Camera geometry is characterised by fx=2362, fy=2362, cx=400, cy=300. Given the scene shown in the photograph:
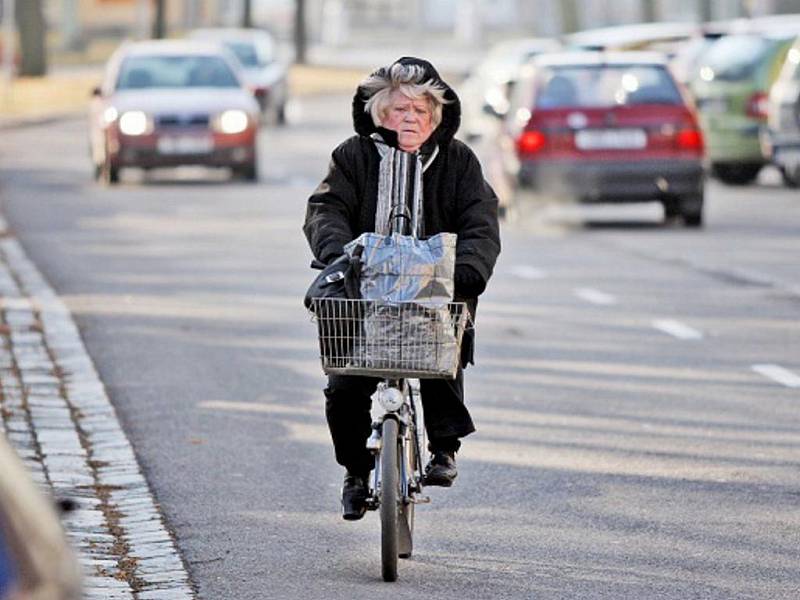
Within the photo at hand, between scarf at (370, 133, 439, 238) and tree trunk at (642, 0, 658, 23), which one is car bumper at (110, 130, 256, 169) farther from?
tree trunk at (642, 0, 658, 23)

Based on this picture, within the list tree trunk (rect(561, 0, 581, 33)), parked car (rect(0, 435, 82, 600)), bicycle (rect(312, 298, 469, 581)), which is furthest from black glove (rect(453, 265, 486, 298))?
tree trunk (rect(561, 0, 581, 33))

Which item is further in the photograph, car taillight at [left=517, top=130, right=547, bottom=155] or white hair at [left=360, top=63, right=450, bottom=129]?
car taillight at [left=517, top=130, right=547, bottom=155]

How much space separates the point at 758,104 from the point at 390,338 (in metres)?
20.8

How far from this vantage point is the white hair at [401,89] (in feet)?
21.5

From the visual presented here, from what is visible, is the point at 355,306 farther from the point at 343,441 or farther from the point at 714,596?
the point at 714,596

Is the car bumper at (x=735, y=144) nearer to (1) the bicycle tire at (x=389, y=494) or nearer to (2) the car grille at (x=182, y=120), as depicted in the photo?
(2) the car grille at (x=182, y=120)

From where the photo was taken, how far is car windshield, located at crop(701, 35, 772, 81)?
2716 centimetres

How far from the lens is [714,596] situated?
6.36 meters

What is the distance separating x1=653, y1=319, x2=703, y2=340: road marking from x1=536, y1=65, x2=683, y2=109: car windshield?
7824mm

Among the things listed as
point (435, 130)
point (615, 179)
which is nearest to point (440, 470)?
point (435, 130)

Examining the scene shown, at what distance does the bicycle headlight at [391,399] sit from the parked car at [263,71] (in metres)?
36.2

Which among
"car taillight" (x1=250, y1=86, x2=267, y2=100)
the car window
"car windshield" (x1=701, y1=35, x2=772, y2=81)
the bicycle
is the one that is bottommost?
"car taillight" (x1=250, y1=86, x2=267, y2=100)

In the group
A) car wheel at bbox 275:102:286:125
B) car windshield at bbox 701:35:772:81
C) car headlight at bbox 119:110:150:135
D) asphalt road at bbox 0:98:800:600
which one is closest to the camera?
asphalt road at bbox 0:98:800:600

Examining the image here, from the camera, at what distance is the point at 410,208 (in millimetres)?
6621
